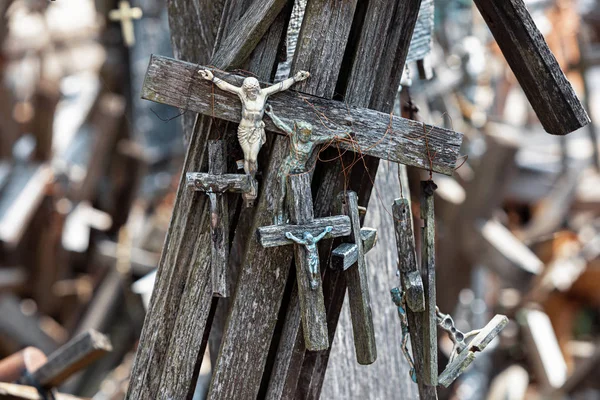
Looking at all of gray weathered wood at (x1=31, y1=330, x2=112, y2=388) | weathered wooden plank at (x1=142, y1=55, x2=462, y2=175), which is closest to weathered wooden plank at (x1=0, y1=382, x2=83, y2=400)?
gray weathered wood at (x1=31, y1=330, x2=112, y2=388)

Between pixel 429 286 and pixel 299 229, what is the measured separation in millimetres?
350

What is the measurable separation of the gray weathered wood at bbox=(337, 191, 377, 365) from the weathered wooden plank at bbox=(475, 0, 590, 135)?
50 cm

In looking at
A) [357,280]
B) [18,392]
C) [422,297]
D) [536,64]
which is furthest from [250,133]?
[18,392]

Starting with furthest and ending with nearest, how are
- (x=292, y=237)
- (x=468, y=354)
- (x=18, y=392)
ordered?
(x=18, y=392) → (x=468, y=354) → (x=292, y=237)

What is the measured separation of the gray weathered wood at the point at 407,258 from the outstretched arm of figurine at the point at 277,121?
0.99 feet

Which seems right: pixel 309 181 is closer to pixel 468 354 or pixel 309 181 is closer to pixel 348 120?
pixel 348 120

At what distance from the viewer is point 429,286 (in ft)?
5.74

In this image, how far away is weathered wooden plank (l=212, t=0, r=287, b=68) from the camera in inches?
65.1

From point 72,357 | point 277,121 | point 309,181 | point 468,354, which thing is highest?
point 277,121

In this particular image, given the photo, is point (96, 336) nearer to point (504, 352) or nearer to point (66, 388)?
point (66, 388)

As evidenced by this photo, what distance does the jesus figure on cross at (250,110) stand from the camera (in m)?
1.66

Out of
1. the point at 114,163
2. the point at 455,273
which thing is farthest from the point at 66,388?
the point at 455,273

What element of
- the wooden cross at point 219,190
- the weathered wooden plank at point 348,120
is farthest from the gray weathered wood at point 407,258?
the wooden cross at point 219,190

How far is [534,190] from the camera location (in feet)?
22.4
